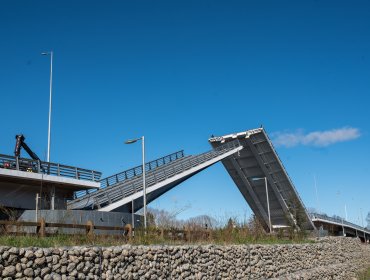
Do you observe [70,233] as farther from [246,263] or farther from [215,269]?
[246,263]

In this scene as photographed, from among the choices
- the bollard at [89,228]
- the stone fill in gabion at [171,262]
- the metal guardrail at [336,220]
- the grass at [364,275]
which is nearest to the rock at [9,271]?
the stone fill in gabion at [171,262]

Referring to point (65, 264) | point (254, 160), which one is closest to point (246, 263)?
point (65, 264)

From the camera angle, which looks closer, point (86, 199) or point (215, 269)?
point (215, 269)

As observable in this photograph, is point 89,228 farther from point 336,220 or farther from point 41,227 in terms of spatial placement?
point 336,220

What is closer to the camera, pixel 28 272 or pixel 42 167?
pixel 28 272

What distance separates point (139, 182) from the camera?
119 ft

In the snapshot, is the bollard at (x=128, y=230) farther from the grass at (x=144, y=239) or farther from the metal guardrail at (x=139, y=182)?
the metal guardrail at (x=139, y=182)

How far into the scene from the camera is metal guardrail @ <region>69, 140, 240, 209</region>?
3083cm

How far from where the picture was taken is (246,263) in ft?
61.3

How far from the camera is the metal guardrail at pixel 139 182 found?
3083 centimetres

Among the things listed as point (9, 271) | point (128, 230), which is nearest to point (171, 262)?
point (128, 230)

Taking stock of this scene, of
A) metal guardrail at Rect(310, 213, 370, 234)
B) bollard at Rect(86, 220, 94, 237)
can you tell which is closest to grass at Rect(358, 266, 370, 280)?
metal guardrail at Rect(310, 213, 370, 234)

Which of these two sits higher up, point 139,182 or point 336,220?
point 139,182

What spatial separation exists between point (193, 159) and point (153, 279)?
29.3 meters
